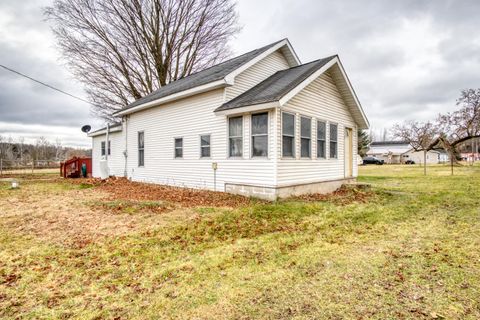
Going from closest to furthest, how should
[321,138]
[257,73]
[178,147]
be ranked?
[321,138], [257,73], [178,147]

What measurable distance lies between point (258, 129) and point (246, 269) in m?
5.71

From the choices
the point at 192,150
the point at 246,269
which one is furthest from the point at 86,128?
the point at 246,269

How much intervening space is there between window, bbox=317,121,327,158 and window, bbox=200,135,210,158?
4365 mm

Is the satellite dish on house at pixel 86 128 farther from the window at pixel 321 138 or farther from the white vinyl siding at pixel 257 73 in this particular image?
the window at pixel 321 138

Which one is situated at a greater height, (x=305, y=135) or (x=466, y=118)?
(x=466, y=118)

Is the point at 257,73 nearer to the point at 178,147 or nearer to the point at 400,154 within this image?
the point at 178,147

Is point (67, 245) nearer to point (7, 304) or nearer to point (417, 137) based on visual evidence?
point (7, 304)

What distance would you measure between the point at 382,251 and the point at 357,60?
26.0 m

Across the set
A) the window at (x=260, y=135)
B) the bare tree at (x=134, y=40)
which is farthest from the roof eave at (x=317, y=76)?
the bare tree at (x=134, y=40)

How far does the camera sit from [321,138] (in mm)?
10602

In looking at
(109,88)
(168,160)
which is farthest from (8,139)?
(168,160)


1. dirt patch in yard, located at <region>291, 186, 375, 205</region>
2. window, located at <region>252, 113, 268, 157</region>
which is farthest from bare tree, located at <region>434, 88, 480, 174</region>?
window, located at <region>252, 113, 268, 157</region>

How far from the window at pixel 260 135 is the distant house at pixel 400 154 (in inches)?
2096

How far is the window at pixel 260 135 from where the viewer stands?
856 centimetres
